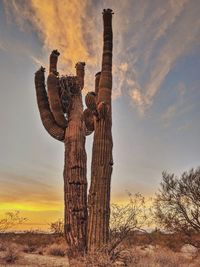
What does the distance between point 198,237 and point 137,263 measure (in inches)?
436

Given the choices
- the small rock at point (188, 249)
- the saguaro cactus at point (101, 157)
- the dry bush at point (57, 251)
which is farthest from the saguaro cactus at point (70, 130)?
the small rock at point (188, 249)

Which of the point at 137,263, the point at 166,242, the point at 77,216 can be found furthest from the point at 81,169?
the point at 166,242

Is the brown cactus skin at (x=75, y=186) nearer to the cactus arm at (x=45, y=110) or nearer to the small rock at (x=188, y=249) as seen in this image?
the cactus arm at (x=45, y=110)

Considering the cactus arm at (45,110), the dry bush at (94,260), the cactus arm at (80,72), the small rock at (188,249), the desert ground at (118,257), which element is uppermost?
the cactus arm at (80,72)

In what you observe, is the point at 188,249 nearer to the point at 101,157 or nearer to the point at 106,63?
the point at 101,157

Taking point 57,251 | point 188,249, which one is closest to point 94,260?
point 57,251

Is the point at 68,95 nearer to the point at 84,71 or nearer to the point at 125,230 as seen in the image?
the point at 84,71

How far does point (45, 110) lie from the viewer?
11.3 metres

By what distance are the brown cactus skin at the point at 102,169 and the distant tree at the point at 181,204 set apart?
12894mm

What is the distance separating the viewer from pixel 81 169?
10.1m

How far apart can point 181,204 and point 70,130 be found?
505 inches

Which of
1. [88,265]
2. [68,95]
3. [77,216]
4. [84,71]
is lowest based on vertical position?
[88,265]

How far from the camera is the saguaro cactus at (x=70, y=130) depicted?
31.6 feet

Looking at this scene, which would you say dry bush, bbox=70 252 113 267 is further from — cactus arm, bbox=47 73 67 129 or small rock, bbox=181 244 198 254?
small rock, bbox=181 244 198 254
